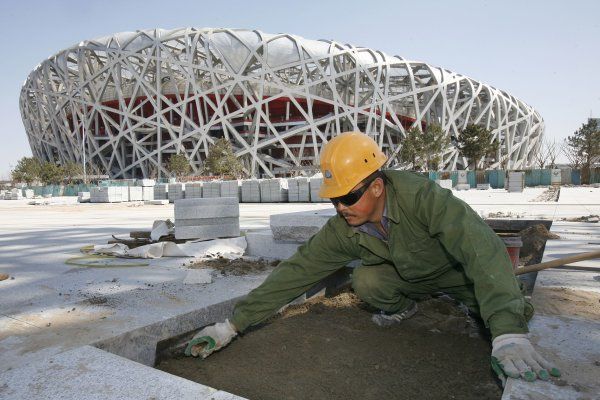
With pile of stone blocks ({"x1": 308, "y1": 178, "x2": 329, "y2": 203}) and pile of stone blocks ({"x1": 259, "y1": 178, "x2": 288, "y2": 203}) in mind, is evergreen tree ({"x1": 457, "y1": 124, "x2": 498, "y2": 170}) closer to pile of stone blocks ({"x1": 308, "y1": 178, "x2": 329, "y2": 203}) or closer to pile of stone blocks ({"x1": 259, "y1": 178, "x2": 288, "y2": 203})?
pile of stone blocks ({"x1": 308, "y1": 178, "x2": 329, "y2": 203})

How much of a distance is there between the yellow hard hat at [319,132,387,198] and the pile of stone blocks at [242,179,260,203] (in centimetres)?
1975

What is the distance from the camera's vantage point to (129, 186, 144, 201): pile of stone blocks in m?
26.9

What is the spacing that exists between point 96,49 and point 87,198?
26.0 metres

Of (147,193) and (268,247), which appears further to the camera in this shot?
(147,193)

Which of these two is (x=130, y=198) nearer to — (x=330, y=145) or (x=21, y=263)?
(x=21, y=263)

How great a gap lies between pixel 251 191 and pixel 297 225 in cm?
1808

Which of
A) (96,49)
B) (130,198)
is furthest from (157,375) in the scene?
(96,49)

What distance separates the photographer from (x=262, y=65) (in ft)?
146

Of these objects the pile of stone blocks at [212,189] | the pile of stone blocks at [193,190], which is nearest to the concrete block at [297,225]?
the pile of stone blocks at [212,189]

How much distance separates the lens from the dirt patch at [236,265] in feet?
13.8

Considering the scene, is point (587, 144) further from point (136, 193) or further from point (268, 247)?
point (268, 247)

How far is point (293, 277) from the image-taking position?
2.70m

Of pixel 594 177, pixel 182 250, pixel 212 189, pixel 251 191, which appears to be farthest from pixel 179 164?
pixel 182 250

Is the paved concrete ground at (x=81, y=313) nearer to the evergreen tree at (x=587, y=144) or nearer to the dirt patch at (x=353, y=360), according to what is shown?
the dirt patch at (x=353, y=360)
